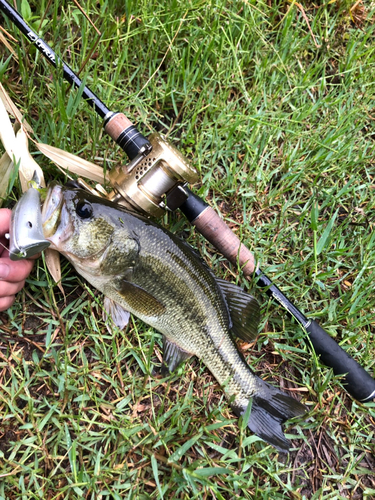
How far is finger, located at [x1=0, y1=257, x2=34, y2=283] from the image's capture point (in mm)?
2372

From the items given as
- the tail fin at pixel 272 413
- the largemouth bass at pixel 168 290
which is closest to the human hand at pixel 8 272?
the largemouth bass at pixel 168 290

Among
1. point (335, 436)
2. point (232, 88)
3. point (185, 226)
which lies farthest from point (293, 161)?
point (335, 436)

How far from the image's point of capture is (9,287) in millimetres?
2469

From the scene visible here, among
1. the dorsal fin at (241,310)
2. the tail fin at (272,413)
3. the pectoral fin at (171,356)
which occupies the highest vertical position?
the pectoral fin at (171,356)

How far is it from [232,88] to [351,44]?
4.20ft

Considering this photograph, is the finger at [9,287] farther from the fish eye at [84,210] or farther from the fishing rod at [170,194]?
the fishing rod at [170,194]

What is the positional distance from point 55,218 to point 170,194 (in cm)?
73

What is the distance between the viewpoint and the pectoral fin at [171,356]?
2.74 m

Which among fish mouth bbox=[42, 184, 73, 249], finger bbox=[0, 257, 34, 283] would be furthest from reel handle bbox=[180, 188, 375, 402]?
finger bbox=[0, 257, 34, 283]

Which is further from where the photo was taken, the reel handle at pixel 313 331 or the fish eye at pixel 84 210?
the reel handle at pixel 313 331

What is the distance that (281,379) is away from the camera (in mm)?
3004

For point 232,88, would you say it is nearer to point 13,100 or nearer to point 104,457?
point 13,100

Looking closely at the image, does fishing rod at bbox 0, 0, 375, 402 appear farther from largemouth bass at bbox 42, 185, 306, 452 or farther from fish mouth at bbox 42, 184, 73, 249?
fish mouth at bbox 42, 184, 73, 249

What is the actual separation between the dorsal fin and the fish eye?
100cm
